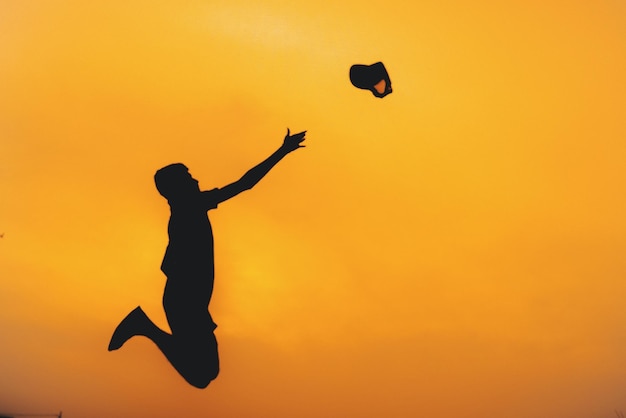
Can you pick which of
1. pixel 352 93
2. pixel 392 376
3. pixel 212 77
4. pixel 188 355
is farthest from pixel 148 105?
pixel 392 376

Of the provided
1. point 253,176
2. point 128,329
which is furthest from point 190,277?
point 253,176

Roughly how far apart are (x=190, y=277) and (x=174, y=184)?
43 cm

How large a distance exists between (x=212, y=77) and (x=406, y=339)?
7.79ft

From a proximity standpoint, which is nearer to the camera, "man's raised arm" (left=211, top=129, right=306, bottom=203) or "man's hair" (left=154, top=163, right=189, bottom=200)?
"man's raised arm" (left=211, top=129, right=306, bottom=203)

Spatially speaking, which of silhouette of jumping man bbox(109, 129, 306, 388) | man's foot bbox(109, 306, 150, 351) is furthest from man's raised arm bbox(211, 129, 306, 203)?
man's foot bbox(109, 306, 150, 351)

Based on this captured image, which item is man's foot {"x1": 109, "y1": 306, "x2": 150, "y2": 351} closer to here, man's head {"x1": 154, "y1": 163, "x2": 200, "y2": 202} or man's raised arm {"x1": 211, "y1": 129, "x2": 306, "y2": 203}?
man's head {"x1": 154, "y1": 163, "x2": 200, "y2": 202}

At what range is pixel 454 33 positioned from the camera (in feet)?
13.5

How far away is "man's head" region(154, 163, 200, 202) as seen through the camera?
2898mm

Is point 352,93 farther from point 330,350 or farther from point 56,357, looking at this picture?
point 56,357

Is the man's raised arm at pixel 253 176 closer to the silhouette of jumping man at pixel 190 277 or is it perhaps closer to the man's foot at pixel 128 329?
the silhouette of jumping man at pixel 190 277

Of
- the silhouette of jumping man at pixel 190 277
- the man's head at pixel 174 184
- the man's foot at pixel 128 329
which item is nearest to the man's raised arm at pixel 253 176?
the silhouette of jumping man at pixel 190 277

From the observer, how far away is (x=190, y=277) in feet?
9.42

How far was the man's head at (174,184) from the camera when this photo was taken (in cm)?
290

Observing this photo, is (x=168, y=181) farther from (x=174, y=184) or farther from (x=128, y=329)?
(x=128, y=329)
